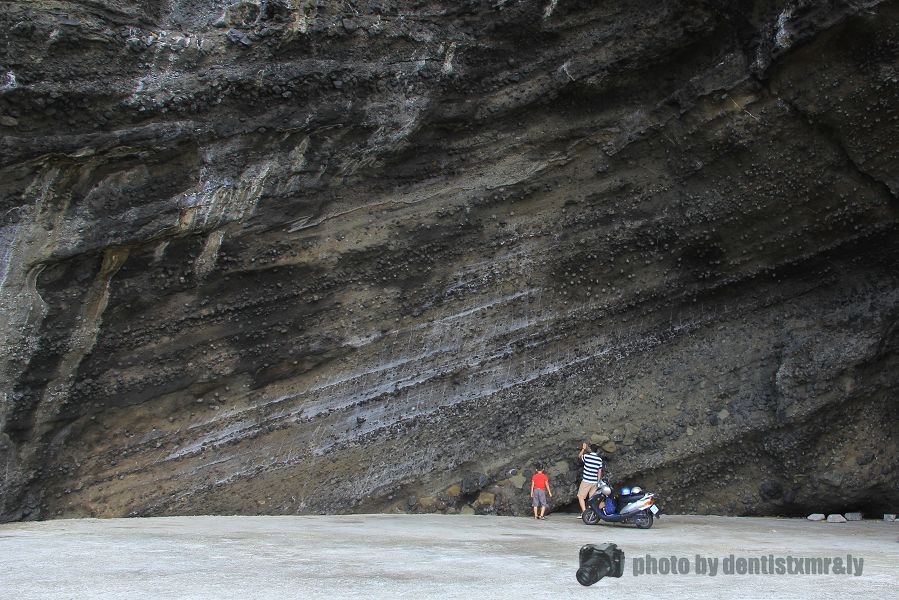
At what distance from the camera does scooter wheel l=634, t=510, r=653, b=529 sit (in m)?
7.75

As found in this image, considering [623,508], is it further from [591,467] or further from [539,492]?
[539,492]

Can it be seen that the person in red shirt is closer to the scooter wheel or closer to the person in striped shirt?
the person in striped shirt

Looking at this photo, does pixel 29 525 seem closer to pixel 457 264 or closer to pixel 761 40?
pixel 457 264

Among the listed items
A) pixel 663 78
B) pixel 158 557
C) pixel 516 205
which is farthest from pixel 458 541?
pixel 663 78

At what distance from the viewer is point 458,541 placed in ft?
20.0

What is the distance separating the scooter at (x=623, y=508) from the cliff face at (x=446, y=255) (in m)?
1.07

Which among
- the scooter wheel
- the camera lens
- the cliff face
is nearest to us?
the camera lens

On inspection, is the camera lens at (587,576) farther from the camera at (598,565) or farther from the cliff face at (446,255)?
the cliff face at (446,255)

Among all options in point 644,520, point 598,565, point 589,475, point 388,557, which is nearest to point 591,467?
point 589,475

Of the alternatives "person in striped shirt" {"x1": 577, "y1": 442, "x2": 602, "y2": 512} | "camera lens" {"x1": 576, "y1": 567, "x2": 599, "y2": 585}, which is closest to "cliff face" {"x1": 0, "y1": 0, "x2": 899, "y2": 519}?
"person in striped shirt" {"x1": 577, "y1": 442, "x2": 602, "y2": 512}

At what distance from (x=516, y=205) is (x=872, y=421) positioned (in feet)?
15.9

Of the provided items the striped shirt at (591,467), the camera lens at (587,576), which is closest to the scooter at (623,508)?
the striped shirt at (591,467)

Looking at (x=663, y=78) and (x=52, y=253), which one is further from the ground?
(x=663, y=78)

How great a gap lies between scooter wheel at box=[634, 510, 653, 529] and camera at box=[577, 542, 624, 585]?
11.6 ft
